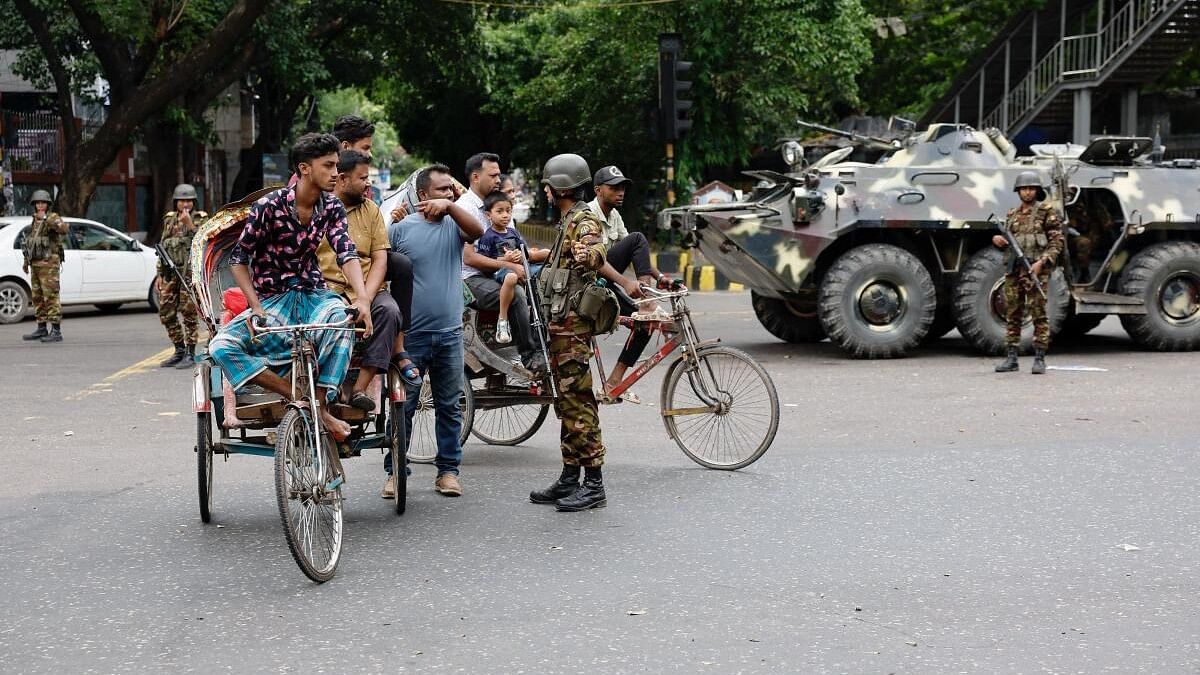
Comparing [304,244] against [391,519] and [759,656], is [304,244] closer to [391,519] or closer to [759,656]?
[391,519]

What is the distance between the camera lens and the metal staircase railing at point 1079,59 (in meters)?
27.2

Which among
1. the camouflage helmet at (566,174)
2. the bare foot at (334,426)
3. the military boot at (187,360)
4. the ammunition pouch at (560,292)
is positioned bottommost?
the military boot at (187,360)

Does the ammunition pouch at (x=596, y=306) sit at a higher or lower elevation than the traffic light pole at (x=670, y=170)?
lower

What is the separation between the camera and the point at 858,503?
→ 715cm

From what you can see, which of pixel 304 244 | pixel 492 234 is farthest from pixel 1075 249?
pixel 304 244

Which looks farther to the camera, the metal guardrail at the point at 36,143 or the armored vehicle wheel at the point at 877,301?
the metal guardrail at the point at 36,143

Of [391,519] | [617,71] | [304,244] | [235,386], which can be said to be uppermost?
[617,71]

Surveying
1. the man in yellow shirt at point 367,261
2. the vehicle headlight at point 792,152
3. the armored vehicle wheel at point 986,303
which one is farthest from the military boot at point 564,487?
the vehicle headlight at point 792,152

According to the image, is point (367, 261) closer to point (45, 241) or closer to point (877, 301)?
point (877, 301)

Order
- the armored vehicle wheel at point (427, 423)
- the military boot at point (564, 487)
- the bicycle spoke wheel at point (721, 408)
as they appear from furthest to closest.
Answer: the armored vehicle wheel at point (427, 423) → the bicycle spoke wheel at point (721, 408) → the military boot at point (564, 487)

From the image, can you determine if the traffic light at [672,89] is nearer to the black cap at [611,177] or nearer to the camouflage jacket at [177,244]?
the camouflage jacket at [177,244]

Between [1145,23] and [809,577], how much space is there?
23.9 metres

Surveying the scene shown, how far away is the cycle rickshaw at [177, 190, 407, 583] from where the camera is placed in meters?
5.62

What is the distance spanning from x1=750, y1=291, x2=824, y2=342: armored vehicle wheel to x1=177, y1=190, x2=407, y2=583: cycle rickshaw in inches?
326
